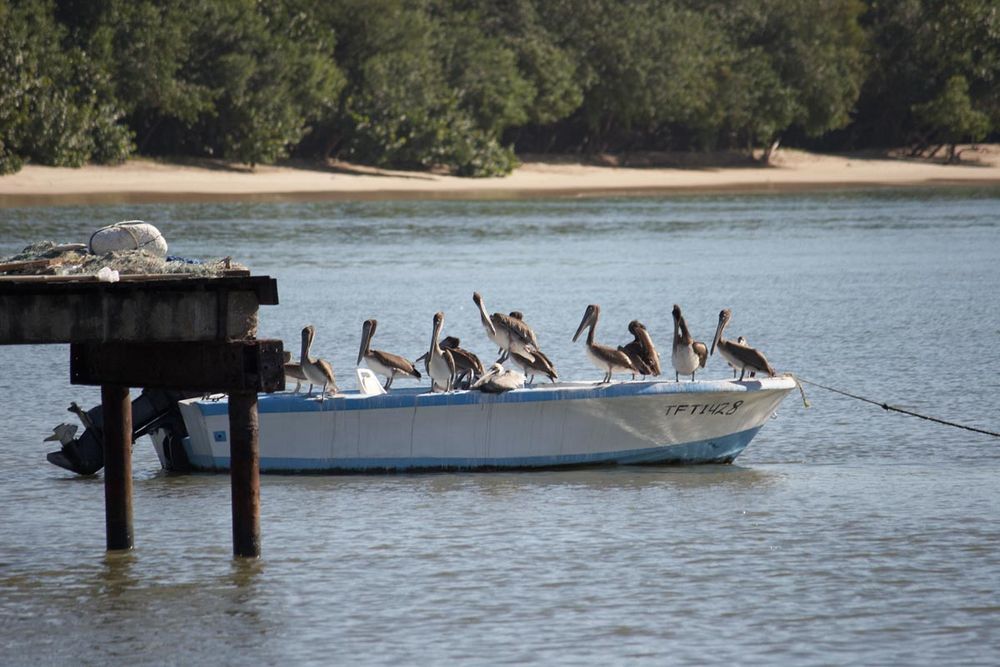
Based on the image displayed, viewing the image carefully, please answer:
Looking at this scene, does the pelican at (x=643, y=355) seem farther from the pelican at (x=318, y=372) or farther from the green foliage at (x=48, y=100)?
the green foliage at (x=48, y=100)

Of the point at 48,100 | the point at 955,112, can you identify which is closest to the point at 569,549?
the point at 48,100

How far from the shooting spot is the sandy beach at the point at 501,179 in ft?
179

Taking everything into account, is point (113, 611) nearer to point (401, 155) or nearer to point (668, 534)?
point (668, 534)

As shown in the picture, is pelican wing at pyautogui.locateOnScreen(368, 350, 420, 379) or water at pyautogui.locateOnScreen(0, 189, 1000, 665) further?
pelican wing at pyautogui.locateOnScreen(368, 350, 420, 379)

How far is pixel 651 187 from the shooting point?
7150cm

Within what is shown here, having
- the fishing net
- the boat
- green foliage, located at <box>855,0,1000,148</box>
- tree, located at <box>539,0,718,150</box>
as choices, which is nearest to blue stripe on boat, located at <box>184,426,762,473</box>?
the boat

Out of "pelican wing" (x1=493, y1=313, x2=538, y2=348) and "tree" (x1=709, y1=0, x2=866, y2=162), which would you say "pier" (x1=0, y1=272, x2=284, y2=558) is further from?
"tree" (x1=709, y1=0, x2=866, y2=162)

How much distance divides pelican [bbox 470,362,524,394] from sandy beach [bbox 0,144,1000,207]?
39.1 m

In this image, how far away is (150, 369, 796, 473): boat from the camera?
14.1 m

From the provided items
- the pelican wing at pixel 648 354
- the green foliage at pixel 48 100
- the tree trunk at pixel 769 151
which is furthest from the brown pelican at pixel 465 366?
the tree trunk at pixel 769 151

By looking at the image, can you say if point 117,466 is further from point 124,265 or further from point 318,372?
point 318,372

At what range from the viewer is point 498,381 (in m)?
14.0

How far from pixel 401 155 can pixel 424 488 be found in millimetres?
54018

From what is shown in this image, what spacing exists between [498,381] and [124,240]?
13.0ft
